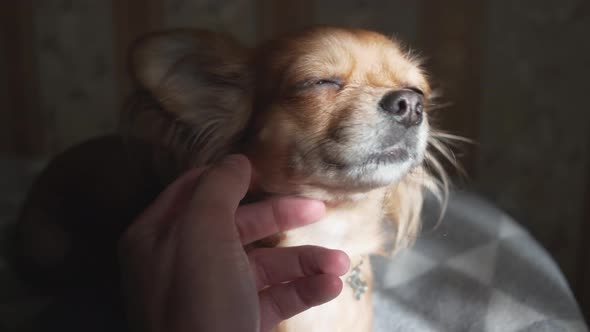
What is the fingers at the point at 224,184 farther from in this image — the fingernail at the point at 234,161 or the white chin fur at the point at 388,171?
the white chin fur at the point at 388,171

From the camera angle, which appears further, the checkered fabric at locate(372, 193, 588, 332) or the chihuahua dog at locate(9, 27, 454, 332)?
the checkered fabric at locate(372, 193, 588, 332)

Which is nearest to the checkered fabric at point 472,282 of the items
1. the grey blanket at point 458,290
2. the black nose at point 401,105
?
the grey blanket at point 458,290

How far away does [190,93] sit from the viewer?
2.59 feet

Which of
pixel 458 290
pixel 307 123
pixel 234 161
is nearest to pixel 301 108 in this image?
pixel 307 123

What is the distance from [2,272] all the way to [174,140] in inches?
23.3

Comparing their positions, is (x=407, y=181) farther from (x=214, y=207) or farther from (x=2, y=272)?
(x=2, y=272)

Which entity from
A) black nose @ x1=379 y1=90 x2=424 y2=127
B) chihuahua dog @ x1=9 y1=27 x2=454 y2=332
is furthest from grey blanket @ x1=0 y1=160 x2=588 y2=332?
black nose @ x1=379 y1=90 x2=424 y2=127

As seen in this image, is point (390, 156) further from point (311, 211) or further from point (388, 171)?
point (311, 211)

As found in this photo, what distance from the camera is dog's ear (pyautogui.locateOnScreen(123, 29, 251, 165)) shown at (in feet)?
2.44

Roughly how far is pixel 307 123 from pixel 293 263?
0.18 metres

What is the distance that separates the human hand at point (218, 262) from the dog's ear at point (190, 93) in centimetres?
12

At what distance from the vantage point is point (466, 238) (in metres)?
1.08

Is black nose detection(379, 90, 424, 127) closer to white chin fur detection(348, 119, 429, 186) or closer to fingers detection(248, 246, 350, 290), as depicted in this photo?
white chin fur detection(348, 119, 429, 186)

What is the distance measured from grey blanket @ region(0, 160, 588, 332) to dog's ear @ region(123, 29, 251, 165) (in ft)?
1.17
